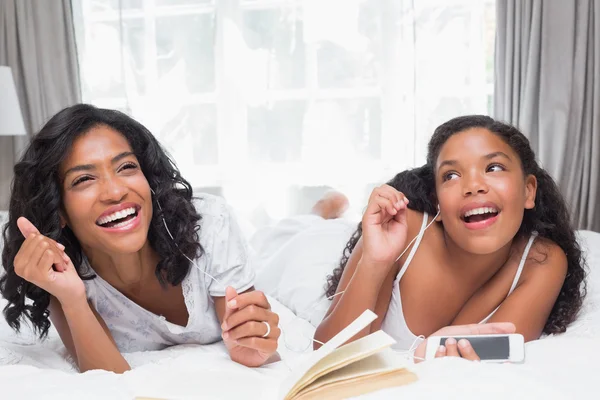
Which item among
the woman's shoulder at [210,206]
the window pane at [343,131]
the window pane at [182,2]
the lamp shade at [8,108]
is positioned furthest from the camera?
the window pane at [182,2]

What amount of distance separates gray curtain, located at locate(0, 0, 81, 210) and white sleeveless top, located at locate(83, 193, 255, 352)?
2824 mm

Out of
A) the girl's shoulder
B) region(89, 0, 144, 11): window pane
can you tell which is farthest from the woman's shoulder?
region(89, 0, 144, 11): window pane

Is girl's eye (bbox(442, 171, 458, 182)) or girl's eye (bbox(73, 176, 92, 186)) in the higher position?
girl's eye (bbox(73, 176, 92, 186))

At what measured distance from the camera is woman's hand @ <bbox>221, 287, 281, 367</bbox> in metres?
1.40

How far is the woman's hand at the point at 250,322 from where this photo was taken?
4.58 feet

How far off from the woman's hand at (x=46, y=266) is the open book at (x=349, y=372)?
0.67m

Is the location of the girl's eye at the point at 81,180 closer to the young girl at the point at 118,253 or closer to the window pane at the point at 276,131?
the young girl at the point at 118,253

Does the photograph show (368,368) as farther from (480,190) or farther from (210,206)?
(210,206)

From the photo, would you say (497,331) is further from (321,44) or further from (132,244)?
(321,44)

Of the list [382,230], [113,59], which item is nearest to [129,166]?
[382,230]

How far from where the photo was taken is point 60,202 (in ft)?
5.35

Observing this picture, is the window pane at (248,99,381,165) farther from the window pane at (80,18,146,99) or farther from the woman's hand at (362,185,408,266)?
the woman's hand at (362,185,408,266)

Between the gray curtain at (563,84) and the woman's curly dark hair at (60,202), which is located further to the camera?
the gray curtain at (563,84)

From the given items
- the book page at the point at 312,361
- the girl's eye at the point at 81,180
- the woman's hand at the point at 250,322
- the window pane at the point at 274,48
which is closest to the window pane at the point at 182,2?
the window pane at the point at 274,48
